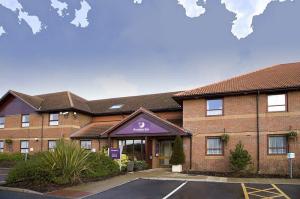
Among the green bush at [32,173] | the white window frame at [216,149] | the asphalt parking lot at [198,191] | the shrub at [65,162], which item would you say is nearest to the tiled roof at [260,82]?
the white window frame at [216,149]

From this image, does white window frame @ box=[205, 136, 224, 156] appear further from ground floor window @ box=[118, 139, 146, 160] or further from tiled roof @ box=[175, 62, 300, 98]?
ground floor window @ box=[118, 139, 146, 160]

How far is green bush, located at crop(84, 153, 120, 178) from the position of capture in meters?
19.4

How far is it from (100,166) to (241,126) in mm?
9517

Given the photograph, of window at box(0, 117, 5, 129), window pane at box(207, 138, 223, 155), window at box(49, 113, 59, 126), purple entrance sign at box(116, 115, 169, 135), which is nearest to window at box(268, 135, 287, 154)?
window pane at box(207, 138, 223, 155)

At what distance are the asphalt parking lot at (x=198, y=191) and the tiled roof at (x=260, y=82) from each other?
7881 millimetres

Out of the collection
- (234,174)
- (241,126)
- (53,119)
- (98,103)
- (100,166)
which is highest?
(98,103)

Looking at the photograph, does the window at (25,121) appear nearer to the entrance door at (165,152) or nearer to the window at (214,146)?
the entrance door at (165,152)

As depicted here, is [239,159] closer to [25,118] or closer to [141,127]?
[141,127]

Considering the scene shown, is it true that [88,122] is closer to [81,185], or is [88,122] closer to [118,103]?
[118,103]

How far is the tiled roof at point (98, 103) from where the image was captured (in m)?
30.9

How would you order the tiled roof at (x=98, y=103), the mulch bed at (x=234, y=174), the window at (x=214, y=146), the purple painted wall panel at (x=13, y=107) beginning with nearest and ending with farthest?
the mulch bed at (x=234, y=174) < the window at (x=214, y=146) < the tiled roof at (x=98, y=103) < the purple painted wall panel at (x=13, y=107)

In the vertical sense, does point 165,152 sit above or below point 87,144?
below

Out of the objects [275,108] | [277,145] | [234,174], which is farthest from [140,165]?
[275,108]

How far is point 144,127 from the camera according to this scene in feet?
84.8
